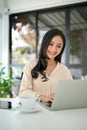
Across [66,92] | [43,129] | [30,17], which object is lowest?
[43,129]

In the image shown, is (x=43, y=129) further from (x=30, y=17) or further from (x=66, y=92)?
(x=30, y=17)

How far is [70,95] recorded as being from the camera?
119 centimetres

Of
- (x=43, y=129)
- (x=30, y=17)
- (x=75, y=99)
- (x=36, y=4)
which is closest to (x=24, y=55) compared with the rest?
(x=30, y=17)

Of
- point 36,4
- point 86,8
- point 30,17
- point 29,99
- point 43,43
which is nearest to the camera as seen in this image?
point 29,99

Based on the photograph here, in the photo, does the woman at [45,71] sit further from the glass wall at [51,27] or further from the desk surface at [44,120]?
the glass wall at [51,27]

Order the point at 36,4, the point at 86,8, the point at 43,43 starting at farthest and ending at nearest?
the point at 36,4 → the point at 86,8 → the point at 43,43

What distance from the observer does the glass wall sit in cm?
413

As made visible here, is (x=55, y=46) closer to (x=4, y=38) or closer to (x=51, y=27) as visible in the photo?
(x=51, y=27)

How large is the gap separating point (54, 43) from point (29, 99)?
734 millimetres

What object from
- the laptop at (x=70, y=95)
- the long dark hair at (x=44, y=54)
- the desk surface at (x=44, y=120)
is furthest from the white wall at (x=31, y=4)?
the desk surface at (x=44, y=120)

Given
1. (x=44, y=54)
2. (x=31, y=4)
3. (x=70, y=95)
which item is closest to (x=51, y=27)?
(x=31, y=4)

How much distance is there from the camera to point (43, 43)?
173 cm

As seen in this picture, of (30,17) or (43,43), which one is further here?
(30,17)

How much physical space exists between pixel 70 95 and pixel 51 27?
335 cm
